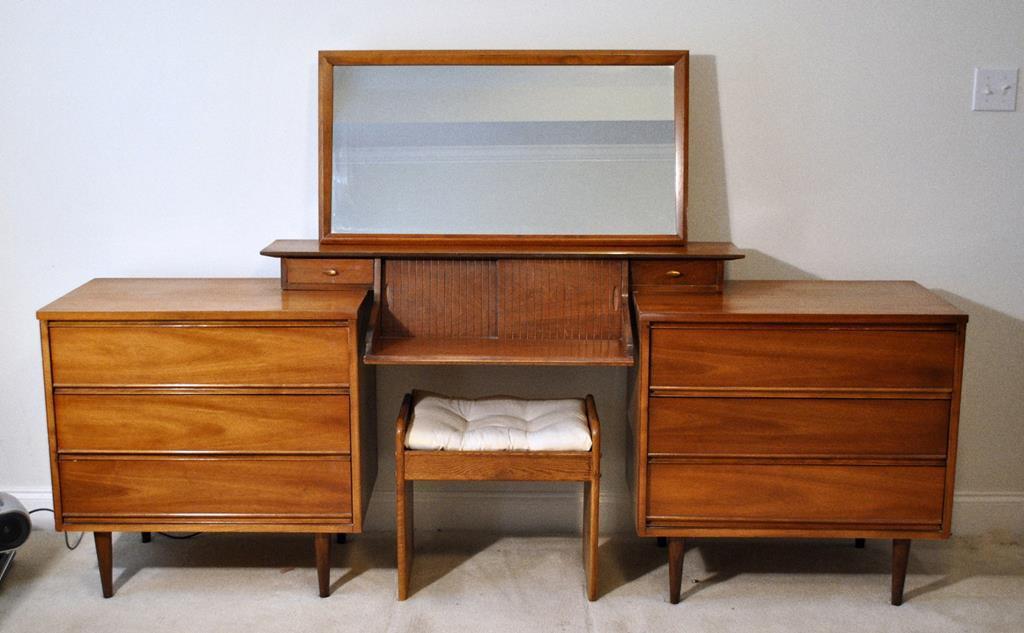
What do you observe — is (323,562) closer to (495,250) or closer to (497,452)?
(497,452)

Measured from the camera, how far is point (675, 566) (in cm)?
259

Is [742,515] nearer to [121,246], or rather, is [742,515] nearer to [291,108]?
[291,108]

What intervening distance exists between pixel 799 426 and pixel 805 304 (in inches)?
10.9

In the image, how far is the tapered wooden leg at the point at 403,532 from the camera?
2555 millimetres

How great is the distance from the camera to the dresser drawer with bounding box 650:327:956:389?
240 cm

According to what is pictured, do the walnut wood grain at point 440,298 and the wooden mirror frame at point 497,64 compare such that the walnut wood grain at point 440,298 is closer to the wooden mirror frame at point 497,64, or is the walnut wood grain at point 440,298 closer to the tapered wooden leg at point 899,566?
the wooden mirror frame at point 497,64

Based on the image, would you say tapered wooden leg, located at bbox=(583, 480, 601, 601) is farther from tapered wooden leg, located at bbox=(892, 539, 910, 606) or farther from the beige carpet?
tapered wooden leg, located at bbox=(892, 539, 910, 606)

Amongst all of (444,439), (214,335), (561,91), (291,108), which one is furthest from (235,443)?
(561,91)

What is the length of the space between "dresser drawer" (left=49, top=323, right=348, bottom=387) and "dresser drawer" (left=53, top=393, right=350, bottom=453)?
4 centimetres

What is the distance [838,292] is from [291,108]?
4.72 ft

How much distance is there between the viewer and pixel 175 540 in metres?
2.95

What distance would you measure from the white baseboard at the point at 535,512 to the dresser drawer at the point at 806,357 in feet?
2.26

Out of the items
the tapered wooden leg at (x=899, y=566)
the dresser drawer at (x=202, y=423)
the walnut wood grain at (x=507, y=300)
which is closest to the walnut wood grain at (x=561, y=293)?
the walnut wood grain at (x=507, y=300)

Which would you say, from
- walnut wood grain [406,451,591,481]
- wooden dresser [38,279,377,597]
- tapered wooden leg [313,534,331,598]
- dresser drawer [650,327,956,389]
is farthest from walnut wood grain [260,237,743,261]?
tapered wooden leg [313,534,331,598]
